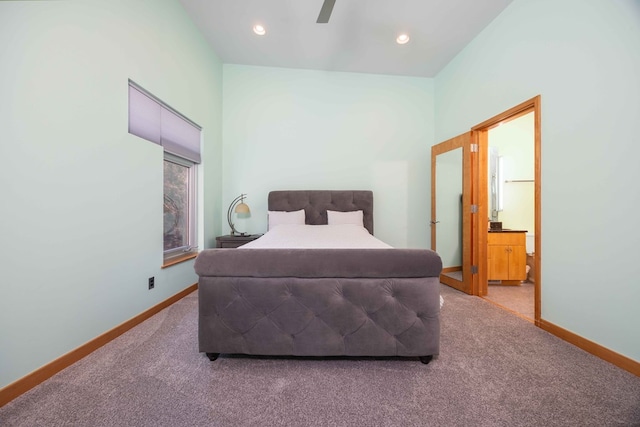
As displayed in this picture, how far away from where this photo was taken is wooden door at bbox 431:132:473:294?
2979mm

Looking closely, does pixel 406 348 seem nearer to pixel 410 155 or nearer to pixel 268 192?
pixel 268 192

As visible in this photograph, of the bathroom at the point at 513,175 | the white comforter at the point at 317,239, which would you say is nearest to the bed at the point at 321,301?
the white comforter at the point at 317,239

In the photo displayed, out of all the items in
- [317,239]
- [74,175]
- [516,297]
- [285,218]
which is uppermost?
[74,175]

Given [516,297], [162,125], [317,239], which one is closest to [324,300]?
[317,239]

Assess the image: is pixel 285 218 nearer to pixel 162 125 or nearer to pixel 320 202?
pixel 320 202

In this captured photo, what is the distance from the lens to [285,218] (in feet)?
10.6

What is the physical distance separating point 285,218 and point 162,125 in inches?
68.8

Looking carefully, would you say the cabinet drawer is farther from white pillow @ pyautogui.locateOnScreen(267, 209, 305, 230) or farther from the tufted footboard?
white pillow @ pyautogui.locateOnScreen(267, 209, 305, 230)

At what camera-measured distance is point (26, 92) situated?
1.30 meters

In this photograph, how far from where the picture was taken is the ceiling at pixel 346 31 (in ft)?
7.94

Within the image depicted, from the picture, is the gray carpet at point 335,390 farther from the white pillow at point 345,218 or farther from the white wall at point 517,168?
the white wall at point 517,168

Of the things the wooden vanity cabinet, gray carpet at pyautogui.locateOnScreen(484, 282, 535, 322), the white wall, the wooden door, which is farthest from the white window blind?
the white wall

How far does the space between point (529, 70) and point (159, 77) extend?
11.8 ft

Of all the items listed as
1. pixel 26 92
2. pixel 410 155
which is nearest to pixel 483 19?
pixel 410 155
